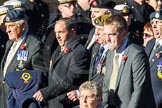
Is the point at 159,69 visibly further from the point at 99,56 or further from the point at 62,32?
the point at 62,32

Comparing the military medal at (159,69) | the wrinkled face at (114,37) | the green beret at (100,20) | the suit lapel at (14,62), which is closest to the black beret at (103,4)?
the green beret at (100,20)

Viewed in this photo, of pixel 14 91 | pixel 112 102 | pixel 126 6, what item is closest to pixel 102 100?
pixel 112 102

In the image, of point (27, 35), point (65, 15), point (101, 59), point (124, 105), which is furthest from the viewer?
point (65, 15)

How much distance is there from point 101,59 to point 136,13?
2071mm

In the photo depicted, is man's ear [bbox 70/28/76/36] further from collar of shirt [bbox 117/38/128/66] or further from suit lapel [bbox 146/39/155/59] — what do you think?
collar of shirt [bbox 117/38/128/66]

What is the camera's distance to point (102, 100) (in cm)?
868

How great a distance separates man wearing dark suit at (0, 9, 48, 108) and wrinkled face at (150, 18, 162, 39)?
1.47 m

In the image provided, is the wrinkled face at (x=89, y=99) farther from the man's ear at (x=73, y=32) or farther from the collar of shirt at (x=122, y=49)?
the man's ear at (x=73, y=32)

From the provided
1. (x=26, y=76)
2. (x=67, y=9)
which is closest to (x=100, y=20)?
(x=26, y=76)

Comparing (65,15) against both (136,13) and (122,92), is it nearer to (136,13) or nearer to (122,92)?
(136,13)

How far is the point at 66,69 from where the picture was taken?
977cm

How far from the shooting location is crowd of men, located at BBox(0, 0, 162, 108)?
28.0ft

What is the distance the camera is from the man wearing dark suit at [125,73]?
27.5ft

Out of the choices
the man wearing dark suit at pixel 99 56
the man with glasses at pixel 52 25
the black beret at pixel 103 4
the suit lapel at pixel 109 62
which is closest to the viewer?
the suit lapel at pixel 109 62
